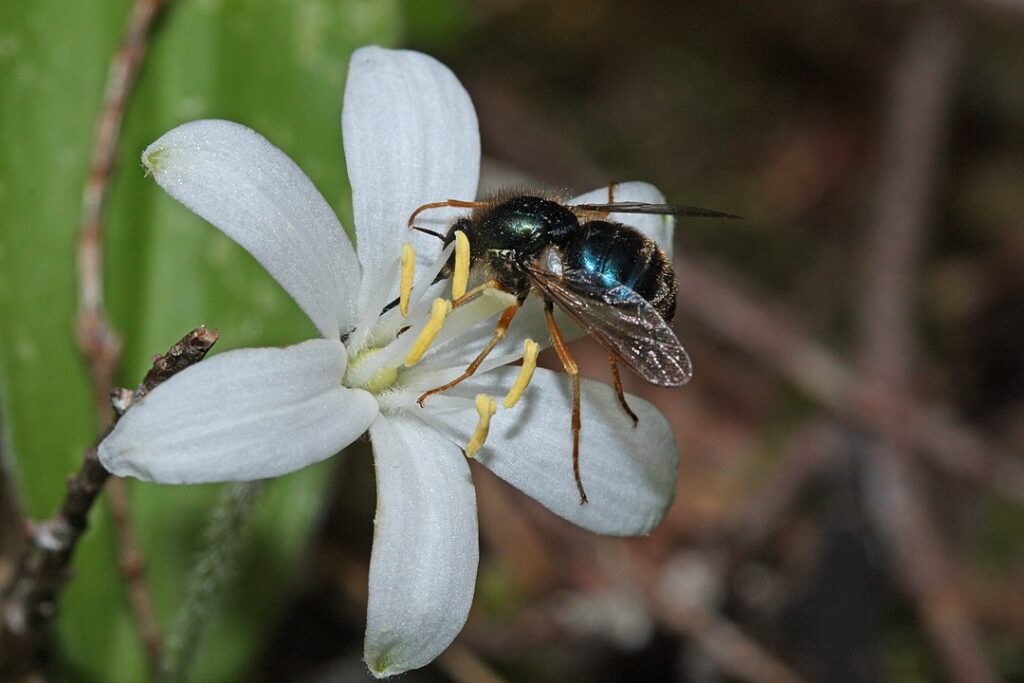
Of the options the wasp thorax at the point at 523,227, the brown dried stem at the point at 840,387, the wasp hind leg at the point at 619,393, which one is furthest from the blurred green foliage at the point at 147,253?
the brown dried stem at the point at 840,387

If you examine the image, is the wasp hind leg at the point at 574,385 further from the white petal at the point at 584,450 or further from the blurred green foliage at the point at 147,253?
the blurred green foliage at the point at 147,253

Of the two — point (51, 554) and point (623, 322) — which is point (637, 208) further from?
point (51, 554)

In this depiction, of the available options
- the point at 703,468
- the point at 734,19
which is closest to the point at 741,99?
the point at 734,19

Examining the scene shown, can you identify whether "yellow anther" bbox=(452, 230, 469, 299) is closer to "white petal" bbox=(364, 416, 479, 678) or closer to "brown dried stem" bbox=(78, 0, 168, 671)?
"white petal" bbox=(364, 416, 479, 678)

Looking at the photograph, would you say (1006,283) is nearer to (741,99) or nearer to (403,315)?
(741,99)

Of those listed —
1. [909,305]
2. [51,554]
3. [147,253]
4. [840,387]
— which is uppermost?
[147,253]

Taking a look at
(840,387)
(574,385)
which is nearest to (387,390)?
(574,385)
